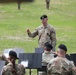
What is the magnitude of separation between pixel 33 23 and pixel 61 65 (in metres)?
22.9

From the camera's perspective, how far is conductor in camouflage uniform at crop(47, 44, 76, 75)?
7.77 m

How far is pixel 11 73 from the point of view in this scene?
8.47 m

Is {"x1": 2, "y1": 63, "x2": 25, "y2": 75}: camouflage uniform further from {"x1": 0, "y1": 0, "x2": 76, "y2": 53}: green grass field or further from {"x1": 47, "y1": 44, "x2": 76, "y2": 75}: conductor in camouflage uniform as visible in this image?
{"x1": 0, "y1": 0, "x2": 76, "y2": 53}: green grass field

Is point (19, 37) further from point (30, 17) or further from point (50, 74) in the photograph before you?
point (50, 74)

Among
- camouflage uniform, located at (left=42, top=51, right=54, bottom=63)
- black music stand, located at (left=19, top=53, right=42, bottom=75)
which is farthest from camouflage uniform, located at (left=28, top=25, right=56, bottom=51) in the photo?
black music stand, located at (left=19, top=53, right=42, bottom=75)

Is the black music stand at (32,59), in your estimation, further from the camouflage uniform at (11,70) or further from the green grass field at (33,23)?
the green grass field at (33,23)

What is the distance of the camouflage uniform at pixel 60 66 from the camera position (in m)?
7.79

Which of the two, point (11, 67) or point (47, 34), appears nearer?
point (11, 67)

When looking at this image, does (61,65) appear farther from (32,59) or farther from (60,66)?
(32,59)

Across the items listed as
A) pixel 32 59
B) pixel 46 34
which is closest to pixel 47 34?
pixel 46 34

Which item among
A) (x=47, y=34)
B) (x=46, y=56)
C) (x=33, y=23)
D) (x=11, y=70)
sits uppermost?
(x=47, y=34)

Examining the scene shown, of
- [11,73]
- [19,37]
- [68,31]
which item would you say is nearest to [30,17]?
[68,31]

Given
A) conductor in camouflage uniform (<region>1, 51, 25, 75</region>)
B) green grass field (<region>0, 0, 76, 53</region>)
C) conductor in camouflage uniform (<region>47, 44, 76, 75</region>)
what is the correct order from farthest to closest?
green grass field (<region>0, 0, 76, 53</region>)
conductor in camouflage uniform (<region>1, 51, 25, 75</region>)
conductor in camouflage uniform (<region>47, 44, 76, 75</region>)

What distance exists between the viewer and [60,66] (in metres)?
7.84
